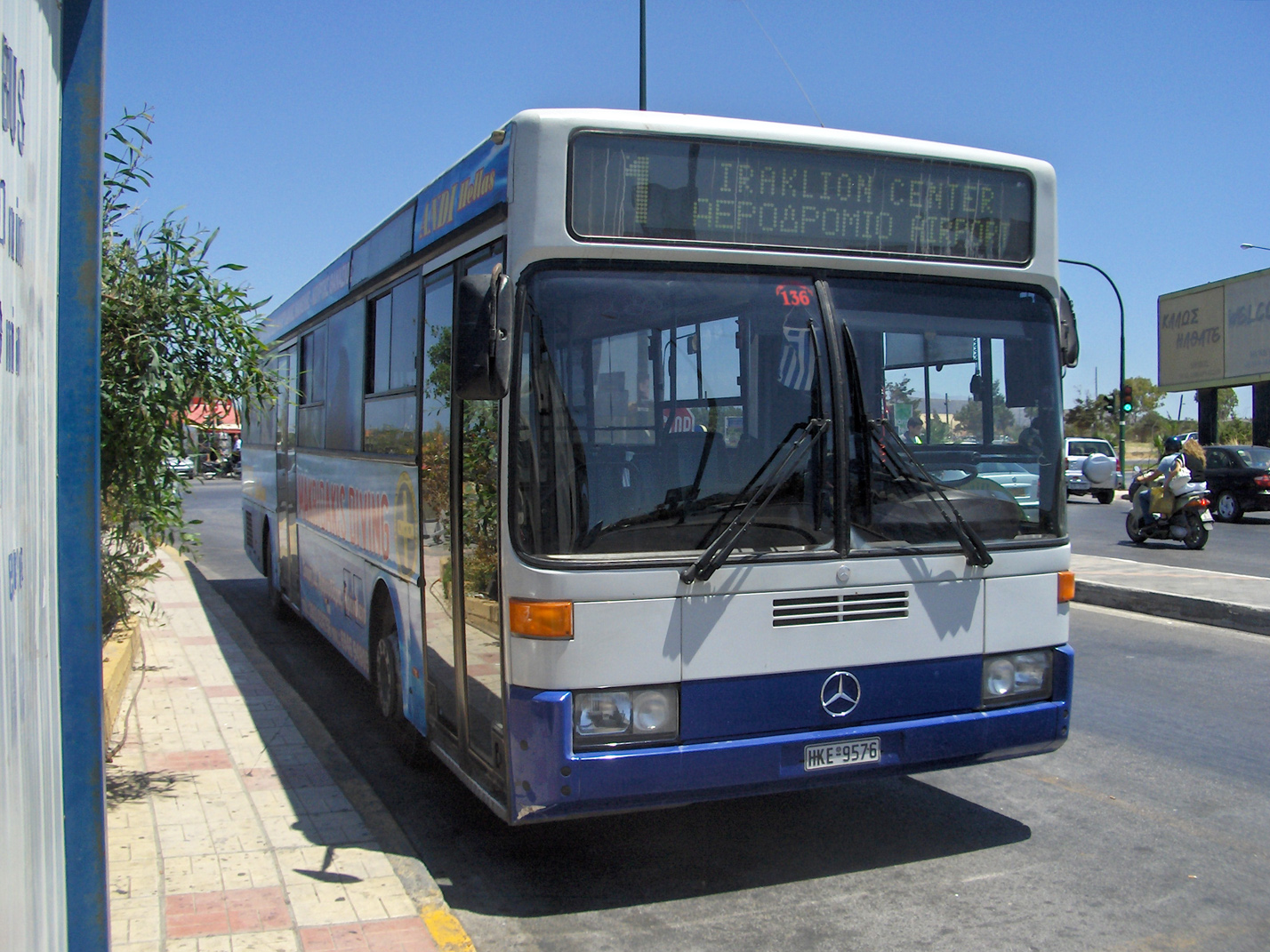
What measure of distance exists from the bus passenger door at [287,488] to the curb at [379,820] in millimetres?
1268

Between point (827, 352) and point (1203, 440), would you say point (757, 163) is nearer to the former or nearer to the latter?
point (827, 352)

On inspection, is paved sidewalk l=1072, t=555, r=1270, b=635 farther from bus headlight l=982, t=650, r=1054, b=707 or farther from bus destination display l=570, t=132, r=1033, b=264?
bus destination display l=570, t=132, r=1033, b=264

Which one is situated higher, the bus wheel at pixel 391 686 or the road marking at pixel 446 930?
the bus wheel at pixel 391 686

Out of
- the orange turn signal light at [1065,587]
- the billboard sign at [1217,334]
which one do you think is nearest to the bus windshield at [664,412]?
the orange turn signal light at [1065,587]

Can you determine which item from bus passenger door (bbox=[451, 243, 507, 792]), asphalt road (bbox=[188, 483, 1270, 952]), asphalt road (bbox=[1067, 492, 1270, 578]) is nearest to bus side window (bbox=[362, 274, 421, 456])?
bus passenger door (bbox=[451, 243, 507, 792])

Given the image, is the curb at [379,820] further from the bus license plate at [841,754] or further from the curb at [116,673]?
the bus license plate at [841,754]

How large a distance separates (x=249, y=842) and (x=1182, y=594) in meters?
9.58

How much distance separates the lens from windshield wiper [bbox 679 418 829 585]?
434 cm

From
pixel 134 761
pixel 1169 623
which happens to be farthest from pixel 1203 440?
pixel 134 761

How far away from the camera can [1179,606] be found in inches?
442

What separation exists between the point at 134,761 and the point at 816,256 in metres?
4.56

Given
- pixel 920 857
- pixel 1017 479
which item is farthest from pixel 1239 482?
pixel 920 857

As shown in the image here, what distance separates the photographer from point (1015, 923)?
170 inches

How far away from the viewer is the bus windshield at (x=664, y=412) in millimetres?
4352
